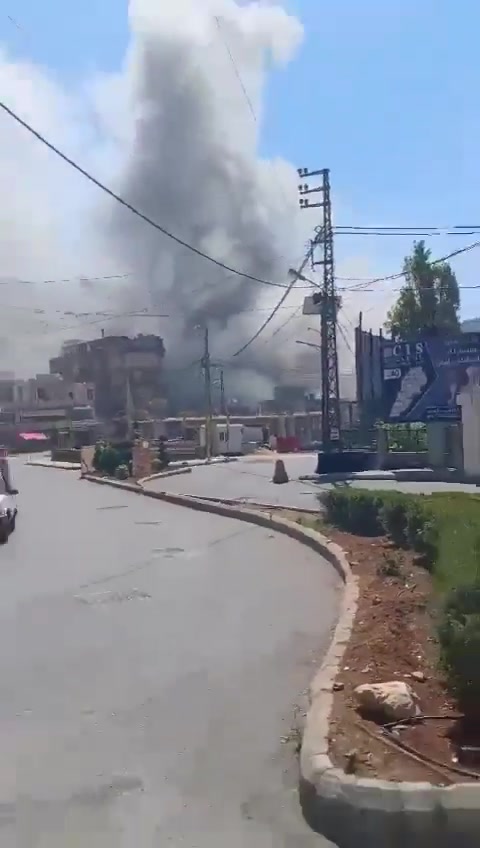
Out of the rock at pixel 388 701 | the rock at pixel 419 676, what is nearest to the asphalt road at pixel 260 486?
the rock at pixel 419 676

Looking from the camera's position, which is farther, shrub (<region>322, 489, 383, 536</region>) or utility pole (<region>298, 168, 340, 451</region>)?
utility pole (<region>298, 168, 340, 451</region>)

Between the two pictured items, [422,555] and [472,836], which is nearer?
[472,836]

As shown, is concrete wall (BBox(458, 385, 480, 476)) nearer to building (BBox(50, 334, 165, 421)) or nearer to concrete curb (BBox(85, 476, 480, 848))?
concrete curb (BBox(85, 476, 480, 848))

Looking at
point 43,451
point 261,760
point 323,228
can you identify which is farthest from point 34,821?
point 43,451

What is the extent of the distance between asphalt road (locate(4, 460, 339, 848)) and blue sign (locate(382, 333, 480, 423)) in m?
→ 22.4

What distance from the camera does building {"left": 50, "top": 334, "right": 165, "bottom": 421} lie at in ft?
310

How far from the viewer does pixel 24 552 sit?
15688mm

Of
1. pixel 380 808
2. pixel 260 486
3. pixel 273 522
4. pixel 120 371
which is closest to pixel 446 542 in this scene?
pixel 380 808

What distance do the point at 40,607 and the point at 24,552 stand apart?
17.7 feet

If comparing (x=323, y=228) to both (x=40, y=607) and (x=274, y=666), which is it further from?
(x=274, y=666)

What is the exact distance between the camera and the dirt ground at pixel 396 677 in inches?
186

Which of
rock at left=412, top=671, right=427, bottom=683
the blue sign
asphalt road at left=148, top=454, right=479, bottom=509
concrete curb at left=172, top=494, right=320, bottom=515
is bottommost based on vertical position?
asphalt road at left=148, top=454, right=479, bottom=509

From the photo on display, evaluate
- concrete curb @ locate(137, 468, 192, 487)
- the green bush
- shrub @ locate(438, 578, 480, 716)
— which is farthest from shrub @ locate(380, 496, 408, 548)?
the green bush

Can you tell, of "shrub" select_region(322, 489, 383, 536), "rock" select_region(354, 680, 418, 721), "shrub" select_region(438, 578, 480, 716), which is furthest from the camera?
"shrub" select_region(322, 489, 383, 536)
